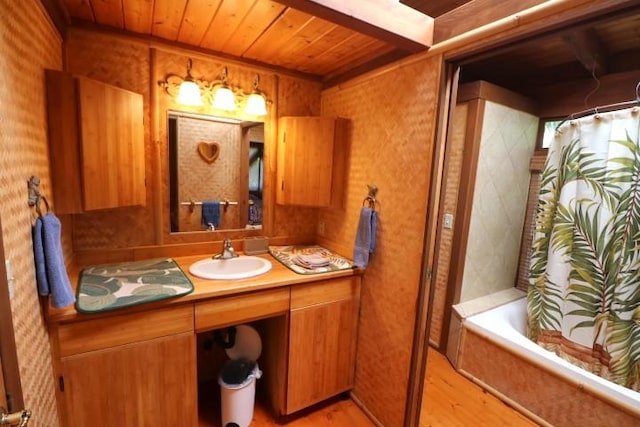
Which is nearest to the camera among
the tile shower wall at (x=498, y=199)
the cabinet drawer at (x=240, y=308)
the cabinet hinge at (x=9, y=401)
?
the cabinet hinge at (x=9, y=401)

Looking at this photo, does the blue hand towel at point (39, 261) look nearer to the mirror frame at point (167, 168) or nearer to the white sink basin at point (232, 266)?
the white sink basin at point (232, 266)

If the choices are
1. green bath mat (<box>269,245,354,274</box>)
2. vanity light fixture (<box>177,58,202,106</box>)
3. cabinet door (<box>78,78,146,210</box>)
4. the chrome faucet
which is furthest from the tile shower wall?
cabinet door (<box>78,78,146,210</box>)

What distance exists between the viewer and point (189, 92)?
172 centimetres

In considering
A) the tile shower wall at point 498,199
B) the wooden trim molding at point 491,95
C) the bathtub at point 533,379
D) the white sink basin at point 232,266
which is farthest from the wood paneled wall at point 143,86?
the bathtub at point 533,379

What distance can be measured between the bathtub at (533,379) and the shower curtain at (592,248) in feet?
0.79

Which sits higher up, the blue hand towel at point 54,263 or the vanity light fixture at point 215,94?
the vanity light fixture at point 215,94

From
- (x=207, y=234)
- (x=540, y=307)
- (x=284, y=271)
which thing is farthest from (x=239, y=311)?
(x=540, y=307)

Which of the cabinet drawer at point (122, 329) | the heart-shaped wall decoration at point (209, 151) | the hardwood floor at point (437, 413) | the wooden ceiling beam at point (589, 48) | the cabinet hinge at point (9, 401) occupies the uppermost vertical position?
the wooden ceiling beam at point (589, 48)

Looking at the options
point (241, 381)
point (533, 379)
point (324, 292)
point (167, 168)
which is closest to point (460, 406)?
point (533, 379)

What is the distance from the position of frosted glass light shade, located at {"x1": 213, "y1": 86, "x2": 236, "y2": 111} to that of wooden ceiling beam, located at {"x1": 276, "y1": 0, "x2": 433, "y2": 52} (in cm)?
87

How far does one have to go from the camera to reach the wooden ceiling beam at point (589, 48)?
5.48ft

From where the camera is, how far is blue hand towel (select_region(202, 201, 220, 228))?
1.96 metres

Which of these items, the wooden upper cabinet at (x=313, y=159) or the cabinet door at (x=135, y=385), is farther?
the wooden upper cabinet at (x=313, y=159)

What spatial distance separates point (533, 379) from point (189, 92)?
2753mm
